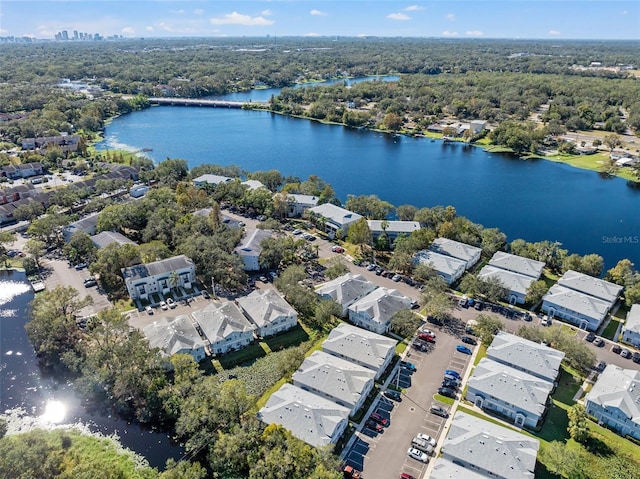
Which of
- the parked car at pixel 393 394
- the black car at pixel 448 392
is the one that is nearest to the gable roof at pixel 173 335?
the parked car at pixel 393 394

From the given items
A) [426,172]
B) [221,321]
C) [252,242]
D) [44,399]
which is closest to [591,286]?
[252,242]

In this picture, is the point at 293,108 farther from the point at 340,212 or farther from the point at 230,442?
the point at 230,442

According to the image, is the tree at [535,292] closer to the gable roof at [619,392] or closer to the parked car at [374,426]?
the gable roof at [619,392]

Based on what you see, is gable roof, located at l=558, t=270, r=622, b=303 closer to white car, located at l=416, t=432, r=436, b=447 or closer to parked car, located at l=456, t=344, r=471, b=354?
parked car, located at l=456, t=344, r=471, b=354

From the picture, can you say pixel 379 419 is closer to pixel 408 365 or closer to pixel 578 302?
pixel 408 365

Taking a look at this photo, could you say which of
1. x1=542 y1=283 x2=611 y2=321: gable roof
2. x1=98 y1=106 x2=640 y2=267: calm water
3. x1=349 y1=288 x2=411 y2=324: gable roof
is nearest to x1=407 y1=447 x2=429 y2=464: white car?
x1=349 y1=288 x2=411 y2=324: gable roof

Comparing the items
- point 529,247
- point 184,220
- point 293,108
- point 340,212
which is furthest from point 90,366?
point 293,108
